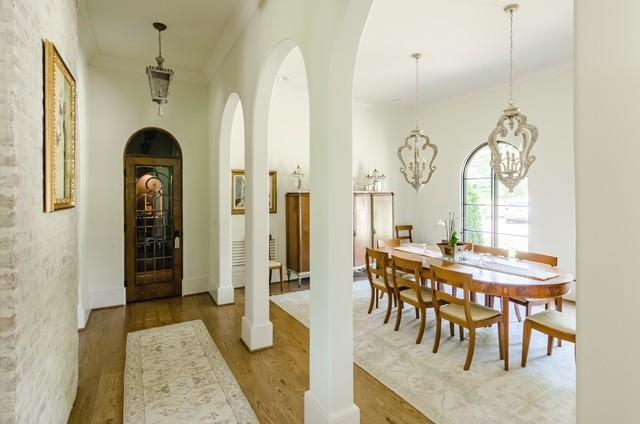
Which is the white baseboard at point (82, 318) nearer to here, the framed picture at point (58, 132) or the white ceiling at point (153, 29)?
the framed picture at point (58, 132)

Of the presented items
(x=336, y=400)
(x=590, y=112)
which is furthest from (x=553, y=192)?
(x=590, y=112)

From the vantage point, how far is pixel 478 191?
Answer: 6.28 m

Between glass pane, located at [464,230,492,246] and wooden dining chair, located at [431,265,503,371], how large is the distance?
11.0 ft

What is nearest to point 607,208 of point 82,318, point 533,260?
point 533,260

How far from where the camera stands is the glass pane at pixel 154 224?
496 centimetres

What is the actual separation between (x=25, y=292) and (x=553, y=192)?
608 cm

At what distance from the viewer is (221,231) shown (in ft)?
15.7

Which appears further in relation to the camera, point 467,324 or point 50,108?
point 467,324

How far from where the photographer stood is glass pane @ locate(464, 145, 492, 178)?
19.9ft

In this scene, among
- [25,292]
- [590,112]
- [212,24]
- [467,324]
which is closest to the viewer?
[590,112]

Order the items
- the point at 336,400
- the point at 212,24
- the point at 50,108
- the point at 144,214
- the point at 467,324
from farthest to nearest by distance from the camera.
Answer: the point at 144,214
the point at 212,24
the point at 467,324
the point at 336,400
the point at 50,108

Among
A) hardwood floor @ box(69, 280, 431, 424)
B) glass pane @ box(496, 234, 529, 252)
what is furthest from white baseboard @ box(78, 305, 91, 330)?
glass pane @ box(496, 234, 529, 252)

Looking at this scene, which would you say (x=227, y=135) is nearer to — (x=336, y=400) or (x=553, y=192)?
(x=336, y=400)

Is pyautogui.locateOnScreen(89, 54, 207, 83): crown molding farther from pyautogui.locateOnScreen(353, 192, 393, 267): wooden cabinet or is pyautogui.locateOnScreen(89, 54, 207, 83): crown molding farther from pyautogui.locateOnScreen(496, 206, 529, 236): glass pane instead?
pyautogui.locateOnScreen(496, 206, 529, 236): glass pane
